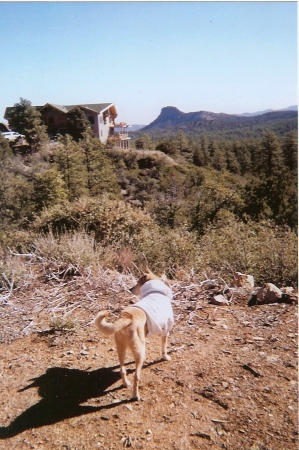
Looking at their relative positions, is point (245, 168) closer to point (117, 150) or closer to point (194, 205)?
point (117, 150)

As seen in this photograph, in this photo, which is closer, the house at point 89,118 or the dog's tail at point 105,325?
the dog's tail at point 105,325

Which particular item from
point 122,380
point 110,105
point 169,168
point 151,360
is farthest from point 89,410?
point 110,105

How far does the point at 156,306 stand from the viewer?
3074mm

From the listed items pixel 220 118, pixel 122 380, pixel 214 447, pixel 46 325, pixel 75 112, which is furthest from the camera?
pixel 220 118

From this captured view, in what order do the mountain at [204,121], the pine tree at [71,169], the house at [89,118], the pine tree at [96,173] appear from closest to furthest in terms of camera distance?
the pine tree at [71,169]
the pine tree at [96,173]
the house at [89,118]
the mountain at [204,121]

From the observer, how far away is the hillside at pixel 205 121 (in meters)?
87.7

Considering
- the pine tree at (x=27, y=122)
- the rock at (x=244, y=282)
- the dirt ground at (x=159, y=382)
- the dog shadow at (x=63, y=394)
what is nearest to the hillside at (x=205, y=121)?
the pine tree at (x=27, y=122)

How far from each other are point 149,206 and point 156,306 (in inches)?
904

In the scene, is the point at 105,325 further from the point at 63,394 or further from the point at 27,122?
the point at 27,122

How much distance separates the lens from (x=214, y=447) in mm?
2369

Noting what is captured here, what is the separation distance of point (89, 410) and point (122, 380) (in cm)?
39

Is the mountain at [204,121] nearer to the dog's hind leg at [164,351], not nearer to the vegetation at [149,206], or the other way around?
the vegetation at [149,206]

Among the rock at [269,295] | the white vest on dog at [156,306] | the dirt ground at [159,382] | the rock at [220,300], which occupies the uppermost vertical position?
the white vest on dog at [156,306]

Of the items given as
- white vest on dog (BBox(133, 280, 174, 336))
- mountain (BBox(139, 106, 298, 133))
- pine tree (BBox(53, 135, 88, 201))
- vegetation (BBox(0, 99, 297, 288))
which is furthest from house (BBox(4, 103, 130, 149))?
mountain (BBox(139, 106, 298, 133))
